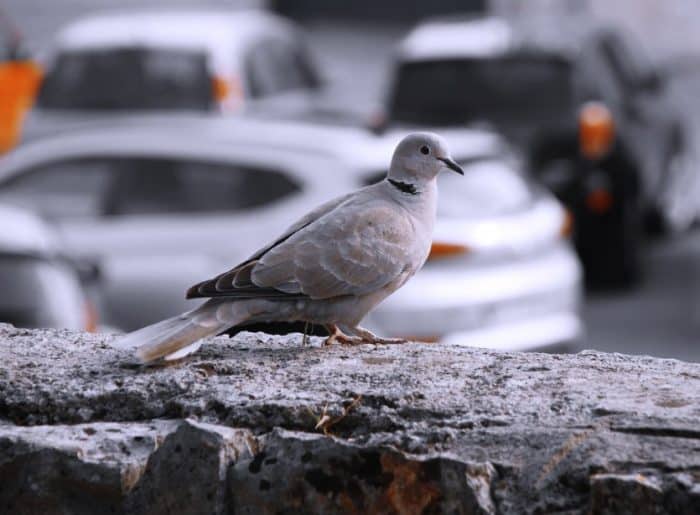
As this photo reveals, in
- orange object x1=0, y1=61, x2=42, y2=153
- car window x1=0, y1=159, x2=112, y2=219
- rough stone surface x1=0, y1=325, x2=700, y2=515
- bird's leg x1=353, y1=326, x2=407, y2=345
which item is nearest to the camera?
rough stone surface x1=0, y1=325, x2=700, y2=515

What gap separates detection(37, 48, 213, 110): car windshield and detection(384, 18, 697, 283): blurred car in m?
1.87

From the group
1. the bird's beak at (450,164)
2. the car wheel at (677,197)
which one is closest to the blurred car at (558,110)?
the car wheel at (677,197)

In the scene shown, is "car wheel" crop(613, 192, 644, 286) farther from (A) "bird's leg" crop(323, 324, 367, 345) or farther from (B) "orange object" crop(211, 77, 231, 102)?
Answer: (A) "bird's leg" crop(323, 324, 367, 345)

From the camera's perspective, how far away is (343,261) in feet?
11.4

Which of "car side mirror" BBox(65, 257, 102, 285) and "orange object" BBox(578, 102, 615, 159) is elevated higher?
"orange object" BBox(578, 102, 615, 159)

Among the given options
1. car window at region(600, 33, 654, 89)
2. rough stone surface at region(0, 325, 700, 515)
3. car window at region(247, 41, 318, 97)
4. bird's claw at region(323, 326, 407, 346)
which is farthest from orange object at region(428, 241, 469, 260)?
car window at region(600, 33, 654, 89)

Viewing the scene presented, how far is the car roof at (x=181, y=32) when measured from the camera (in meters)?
13.3

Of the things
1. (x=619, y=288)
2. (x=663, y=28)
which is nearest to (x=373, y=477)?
(x=619, y=288)

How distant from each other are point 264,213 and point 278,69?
584cm

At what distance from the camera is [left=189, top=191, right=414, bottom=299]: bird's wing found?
3328 mm

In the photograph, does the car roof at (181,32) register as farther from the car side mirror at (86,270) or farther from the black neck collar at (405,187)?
the black neck collar at (405,187)

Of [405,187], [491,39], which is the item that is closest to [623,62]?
[491,39]

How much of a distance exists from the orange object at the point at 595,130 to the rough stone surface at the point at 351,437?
29.7 feet

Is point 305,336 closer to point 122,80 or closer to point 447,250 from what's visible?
point 447,250
